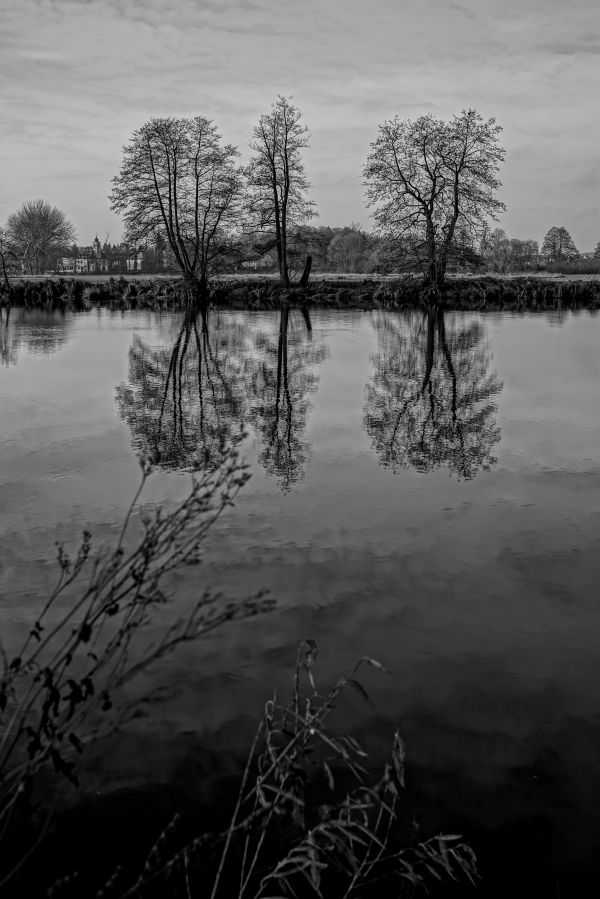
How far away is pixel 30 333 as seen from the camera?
95.0ft

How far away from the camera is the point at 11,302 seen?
5100 centimetres

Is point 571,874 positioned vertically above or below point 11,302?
below

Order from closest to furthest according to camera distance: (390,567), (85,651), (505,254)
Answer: (85,651)
(390,567)
(505,254)

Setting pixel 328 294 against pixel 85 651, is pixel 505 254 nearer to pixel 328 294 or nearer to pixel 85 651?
pixel 328 294

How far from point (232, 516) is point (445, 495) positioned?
252 cm

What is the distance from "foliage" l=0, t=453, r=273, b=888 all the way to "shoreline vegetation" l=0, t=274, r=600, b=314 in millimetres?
41621

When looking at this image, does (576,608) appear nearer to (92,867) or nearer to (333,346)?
(92,867)

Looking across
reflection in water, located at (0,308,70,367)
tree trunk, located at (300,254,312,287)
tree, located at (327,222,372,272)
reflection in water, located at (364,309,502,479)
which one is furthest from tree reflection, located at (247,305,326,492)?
tree, located at (327,222,372,272)

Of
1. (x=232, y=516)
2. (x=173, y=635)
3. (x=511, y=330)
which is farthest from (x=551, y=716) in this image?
(x=511, y=330)

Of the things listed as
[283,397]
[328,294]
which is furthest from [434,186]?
[283,397]

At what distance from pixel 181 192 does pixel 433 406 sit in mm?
40412

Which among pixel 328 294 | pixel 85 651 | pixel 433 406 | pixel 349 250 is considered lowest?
pixel 85 651

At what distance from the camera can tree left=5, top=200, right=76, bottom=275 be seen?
101875 mm

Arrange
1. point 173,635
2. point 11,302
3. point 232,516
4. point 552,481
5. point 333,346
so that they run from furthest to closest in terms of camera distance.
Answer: point 11,302 < point 333,346 < point 552,481 < point 232,516 < point 173,635
